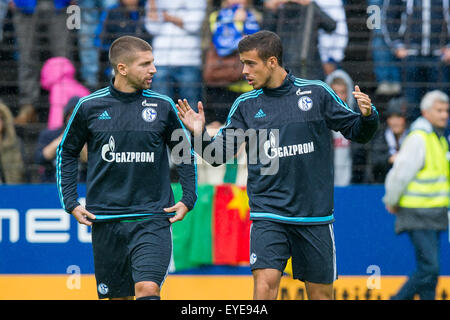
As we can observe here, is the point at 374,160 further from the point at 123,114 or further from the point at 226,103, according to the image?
the point at 123,114

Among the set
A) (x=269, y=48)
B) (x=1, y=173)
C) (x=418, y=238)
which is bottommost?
(x=418, y=238)

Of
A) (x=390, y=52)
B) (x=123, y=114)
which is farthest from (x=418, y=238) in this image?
(x=123, y=114)

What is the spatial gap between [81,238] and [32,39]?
2.37 metres

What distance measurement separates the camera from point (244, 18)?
771 centimetres

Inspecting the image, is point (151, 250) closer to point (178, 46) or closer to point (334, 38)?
point (178, 46)

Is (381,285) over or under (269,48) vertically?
under

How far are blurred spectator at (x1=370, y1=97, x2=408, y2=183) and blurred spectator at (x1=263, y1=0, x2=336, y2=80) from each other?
77 centimetres

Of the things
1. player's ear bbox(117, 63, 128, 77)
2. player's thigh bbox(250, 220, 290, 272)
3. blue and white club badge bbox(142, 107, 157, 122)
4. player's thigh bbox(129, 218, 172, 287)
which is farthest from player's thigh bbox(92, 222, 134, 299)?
player's ear bbox(117, 63, 128, 77)

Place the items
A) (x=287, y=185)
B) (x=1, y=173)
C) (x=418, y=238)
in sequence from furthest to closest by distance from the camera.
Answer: (x=1, y=173) < (x=418, y=238) < (x=287, y=185)

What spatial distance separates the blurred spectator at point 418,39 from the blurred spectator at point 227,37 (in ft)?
4.52

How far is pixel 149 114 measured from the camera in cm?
524

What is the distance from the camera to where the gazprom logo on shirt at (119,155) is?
5.18m

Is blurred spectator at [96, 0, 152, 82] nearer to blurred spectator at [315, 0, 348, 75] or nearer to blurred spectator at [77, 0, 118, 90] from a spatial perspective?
blurred spectator at [77, 0, 118, 90]

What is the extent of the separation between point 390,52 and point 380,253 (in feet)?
6.74
